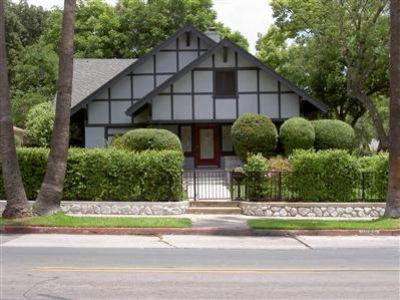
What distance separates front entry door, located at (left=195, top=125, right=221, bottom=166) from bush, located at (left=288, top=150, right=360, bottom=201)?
468 inches

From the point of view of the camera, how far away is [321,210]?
20.4 m

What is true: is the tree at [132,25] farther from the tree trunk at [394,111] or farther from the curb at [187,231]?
the curb at [187,231]

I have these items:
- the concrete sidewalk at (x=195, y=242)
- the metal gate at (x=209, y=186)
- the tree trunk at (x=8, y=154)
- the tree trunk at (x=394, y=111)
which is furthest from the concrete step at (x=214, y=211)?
the tree trunk at (x=8, y=154)

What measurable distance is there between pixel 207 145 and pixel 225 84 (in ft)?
12.1

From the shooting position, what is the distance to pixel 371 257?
12.6 meters

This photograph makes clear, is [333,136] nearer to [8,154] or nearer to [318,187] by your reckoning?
[318,187]

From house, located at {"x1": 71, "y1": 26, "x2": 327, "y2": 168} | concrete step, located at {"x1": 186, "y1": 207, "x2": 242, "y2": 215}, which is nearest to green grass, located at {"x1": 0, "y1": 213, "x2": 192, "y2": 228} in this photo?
concrete step, located at {"x1": 186, "y1": 207, "x2": 242, "y2": 215}

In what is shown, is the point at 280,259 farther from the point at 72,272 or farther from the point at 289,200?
the point at 289,200

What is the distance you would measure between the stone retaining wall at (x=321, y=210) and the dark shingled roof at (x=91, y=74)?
1567 centimetres

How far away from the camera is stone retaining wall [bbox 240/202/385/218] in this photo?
20.4 metres

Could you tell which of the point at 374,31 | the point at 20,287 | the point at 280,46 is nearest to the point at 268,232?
the point at 20,287

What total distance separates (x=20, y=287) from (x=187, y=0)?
41323 millimetres

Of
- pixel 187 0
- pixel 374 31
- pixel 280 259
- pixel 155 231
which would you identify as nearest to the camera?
pixel 280 259

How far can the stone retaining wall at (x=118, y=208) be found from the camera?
2025 cm
